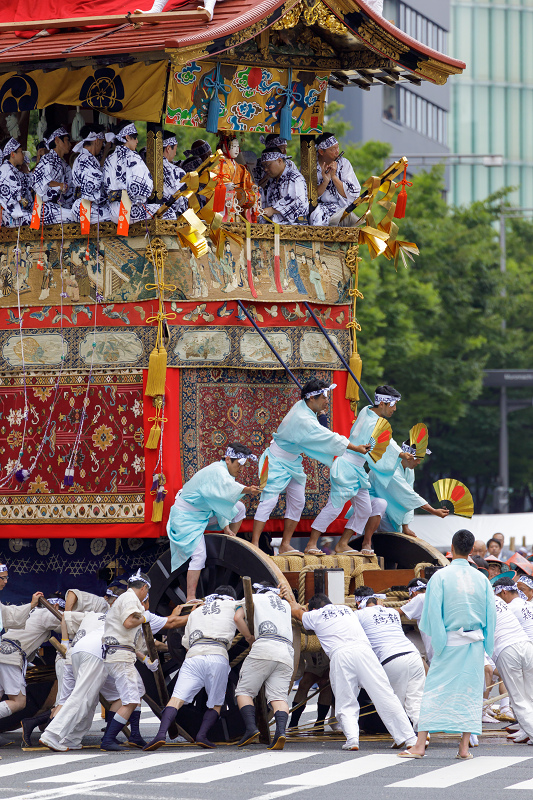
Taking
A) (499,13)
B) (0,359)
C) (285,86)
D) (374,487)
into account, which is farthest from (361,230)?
(499,13)

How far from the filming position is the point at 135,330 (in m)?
13.5

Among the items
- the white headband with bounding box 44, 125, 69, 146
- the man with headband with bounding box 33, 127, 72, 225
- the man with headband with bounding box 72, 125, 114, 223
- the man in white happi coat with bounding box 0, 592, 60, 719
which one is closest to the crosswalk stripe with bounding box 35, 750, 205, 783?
the man in white happi coat with bounding box 0, 592, 60, 719

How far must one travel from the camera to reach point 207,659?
40.7ft

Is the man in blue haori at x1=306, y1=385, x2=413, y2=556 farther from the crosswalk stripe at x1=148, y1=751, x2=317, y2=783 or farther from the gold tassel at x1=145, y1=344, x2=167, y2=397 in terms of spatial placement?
the crosswalk stripe at x1=148, y1=751, x2=317, y2=783

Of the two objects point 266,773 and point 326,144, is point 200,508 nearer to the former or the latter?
point 266,773

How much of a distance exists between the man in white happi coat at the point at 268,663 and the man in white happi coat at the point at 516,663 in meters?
2.05

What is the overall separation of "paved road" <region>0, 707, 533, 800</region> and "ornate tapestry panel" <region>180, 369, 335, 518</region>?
2.63 metres

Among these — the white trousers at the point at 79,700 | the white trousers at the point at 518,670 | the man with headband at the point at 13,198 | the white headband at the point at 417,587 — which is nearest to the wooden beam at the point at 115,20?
the man with headband at the point at 13,198

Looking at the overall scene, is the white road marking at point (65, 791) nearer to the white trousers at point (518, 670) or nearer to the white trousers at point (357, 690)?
the white trousers at point (357, 690)

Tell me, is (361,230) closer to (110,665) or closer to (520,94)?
(110,665)

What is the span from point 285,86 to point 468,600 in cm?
606

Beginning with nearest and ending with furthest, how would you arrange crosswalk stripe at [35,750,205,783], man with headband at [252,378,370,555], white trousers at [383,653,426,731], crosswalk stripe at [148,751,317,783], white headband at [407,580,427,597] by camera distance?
crosswalk stripe at [148,751,317,783] < crosswalk stripe at [35,750,205,783] < white trousers at [383,653,426,731] < white headband at [407,580,427,597] < man with headband at [252,378,370,555]

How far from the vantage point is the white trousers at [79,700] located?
41.2 feet

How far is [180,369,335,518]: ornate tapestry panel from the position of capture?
1359 centimetres
